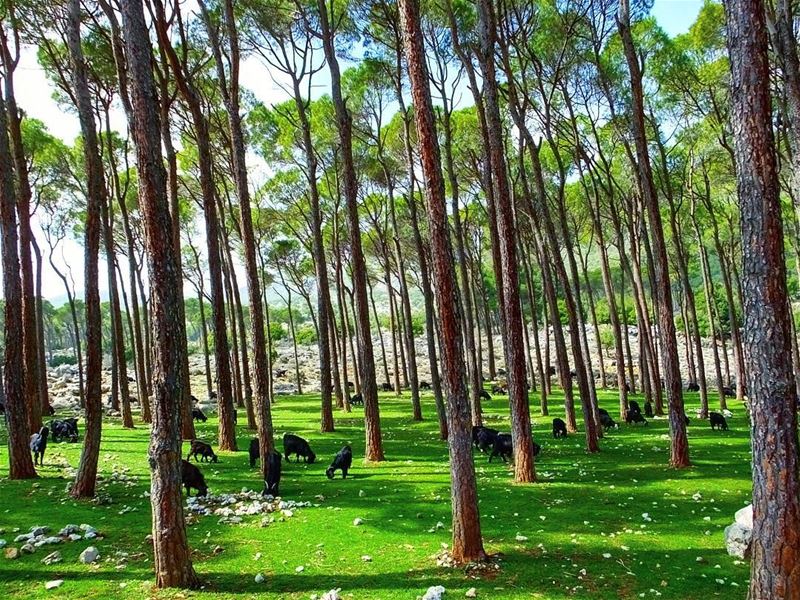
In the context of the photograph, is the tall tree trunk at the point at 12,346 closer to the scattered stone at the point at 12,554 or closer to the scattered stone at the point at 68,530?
the scattered stone at the point at 68,530

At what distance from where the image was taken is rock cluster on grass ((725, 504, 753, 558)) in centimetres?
761

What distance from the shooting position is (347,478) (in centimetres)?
1284

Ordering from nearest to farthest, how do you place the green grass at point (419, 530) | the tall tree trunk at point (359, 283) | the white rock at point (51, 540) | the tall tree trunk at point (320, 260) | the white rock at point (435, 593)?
the white rock at point (435, 593) → the green grass at point (419, 530) → the white rock at point (51, 540) → the tall tree trunk at point (359, 283) → the tall tree trunk at point (320, 260)

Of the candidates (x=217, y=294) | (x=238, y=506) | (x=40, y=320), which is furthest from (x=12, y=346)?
(x=40, y=320)

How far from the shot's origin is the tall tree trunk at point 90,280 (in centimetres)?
1039

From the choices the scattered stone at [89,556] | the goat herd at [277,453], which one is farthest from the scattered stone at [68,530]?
the goat herd at [277,453]

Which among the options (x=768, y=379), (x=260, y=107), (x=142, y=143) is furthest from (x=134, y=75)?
(x=260, y=107)

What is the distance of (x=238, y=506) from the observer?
10.3m

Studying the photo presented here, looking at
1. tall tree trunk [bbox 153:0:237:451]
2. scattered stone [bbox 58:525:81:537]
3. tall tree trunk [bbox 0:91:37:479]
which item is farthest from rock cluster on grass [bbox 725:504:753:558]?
tall tree trunk [bbox 0:91:37:479]

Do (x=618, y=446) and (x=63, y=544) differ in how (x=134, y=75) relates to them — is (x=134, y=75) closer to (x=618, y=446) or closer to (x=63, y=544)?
(x=63, y=544)

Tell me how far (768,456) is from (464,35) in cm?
1719

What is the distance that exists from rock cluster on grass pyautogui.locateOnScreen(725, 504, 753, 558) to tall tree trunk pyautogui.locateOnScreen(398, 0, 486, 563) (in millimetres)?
3513

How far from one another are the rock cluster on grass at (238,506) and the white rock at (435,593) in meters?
4.02

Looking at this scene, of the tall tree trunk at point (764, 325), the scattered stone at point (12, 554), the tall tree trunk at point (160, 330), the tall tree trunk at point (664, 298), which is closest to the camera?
the tall tree trunk at point (764, 325)
